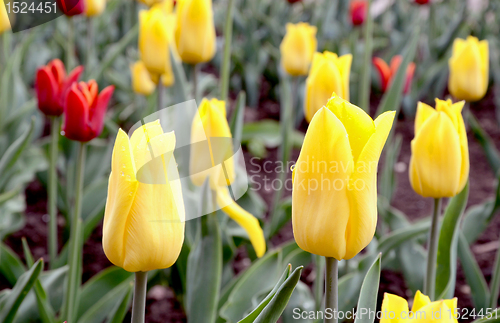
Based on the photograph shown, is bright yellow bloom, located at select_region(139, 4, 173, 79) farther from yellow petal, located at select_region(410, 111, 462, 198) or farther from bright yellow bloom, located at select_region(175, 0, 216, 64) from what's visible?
yellow petal, located at select_region(410, 111, 462, 198)

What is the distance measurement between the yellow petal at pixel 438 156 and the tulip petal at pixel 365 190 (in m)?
0.28

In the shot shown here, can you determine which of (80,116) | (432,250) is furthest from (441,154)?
(80,116)

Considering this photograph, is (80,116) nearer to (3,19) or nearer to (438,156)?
(438,156)

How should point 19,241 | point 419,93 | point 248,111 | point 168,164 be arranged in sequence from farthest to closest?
point 248,111, point 419,93, point 19,241, point 168,164

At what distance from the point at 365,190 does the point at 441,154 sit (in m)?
0.31

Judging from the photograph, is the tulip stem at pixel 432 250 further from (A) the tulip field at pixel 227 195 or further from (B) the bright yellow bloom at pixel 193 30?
(B) the bright yellow bloom at pixel 193 30

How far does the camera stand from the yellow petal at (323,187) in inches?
20.8

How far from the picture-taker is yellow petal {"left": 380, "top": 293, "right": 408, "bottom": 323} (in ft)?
1.76

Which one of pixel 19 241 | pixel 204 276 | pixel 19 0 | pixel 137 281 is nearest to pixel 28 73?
pixel 19 241

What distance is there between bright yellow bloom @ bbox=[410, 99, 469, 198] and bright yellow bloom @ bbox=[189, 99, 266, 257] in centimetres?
30

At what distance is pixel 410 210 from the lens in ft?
7.15

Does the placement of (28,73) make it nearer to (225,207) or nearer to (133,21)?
(133,21)

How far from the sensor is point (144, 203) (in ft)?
1.76

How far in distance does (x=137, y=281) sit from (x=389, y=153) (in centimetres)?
108
